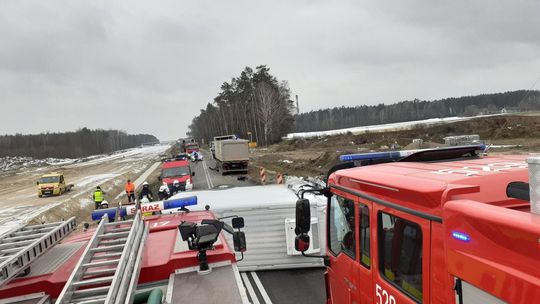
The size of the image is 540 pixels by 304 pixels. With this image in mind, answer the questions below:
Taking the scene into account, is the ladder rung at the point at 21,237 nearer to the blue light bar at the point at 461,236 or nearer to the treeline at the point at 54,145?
the blue light bar at the point at 461,236

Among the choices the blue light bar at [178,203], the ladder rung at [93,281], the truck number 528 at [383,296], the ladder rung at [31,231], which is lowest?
the truck number 528 at [383,296]

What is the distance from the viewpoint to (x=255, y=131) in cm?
8419

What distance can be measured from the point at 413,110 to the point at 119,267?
156m

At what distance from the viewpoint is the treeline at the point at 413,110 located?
414 feet

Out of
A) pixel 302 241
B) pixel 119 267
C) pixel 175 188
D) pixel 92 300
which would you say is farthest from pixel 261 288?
pixel 175 188

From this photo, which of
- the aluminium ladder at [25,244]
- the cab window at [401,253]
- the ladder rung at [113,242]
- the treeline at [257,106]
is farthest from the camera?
the treeline at [257,106]

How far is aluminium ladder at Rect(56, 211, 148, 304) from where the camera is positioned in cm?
282

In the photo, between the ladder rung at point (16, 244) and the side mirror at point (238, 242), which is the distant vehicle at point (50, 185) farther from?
the side mirror at point (238, 242)

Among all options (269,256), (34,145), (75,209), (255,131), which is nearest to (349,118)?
(255,131)

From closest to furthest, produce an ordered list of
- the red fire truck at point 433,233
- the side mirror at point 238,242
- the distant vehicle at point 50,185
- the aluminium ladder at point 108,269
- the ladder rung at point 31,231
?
the red fire truck at point 433,233
the aluminium ladder at point 108,269
the ladder rung at point 31,231
the side mirror at point 238,242
the distant vehicle at point 50,185

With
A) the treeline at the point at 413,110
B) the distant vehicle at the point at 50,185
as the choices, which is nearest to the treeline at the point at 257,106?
the treeline at the point at 413,110

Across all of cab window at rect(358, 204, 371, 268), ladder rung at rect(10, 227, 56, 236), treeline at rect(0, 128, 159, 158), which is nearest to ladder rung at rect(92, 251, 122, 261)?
ladder rung at rect(10, 227, 56, 236)

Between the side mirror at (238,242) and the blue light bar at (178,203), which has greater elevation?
the blue light bar at (178,203)

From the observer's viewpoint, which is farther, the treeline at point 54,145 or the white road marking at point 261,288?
the treeline at point 54,145
